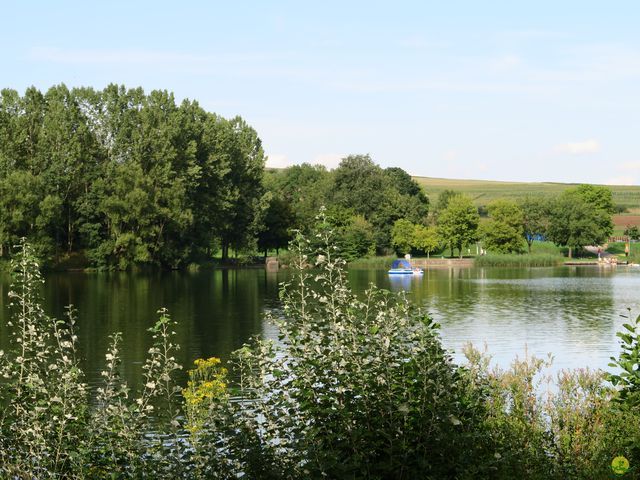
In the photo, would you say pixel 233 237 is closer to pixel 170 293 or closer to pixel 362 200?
pixel 362 200

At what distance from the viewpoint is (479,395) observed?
12008mm

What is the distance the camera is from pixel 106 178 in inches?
3629

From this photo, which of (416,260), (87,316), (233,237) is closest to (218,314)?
(87,316)

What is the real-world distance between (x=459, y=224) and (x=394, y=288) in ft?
192

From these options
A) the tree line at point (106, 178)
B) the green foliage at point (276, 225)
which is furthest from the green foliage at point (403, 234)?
the tree line at point (106, 178)

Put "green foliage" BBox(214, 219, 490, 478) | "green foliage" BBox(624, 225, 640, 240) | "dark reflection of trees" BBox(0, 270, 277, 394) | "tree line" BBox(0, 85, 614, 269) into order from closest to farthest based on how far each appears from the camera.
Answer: "green foliage" BBox(214, 219, 490, 478)
"dark reflection of trees" BBox(0, 270, 277, 394)
"tree line" BBox(0, 85, 614, 269)
"green foliage" BBox(624, 225, 640, 240)

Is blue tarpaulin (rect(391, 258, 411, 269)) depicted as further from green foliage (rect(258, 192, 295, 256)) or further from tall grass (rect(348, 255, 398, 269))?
green foliage (rect(258, 192, 295, 256))

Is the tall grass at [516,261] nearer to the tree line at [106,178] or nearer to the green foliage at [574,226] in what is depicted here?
the green foliage at [574,226]

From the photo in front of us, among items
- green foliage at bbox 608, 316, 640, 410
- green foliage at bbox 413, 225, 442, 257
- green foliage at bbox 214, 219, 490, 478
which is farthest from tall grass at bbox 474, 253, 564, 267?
green foliage at bbox 214, 219, 490, 478

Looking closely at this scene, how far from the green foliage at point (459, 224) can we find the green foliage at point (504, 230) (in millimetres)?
2047

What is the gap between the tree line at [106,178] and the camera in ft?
284

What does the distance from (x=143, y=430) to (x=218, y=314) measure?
121ft

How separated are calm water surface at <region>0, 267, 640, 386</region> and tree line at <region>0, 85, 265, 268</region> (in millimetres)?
7145

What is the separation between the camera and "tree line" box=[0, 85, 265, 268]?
86.6m
